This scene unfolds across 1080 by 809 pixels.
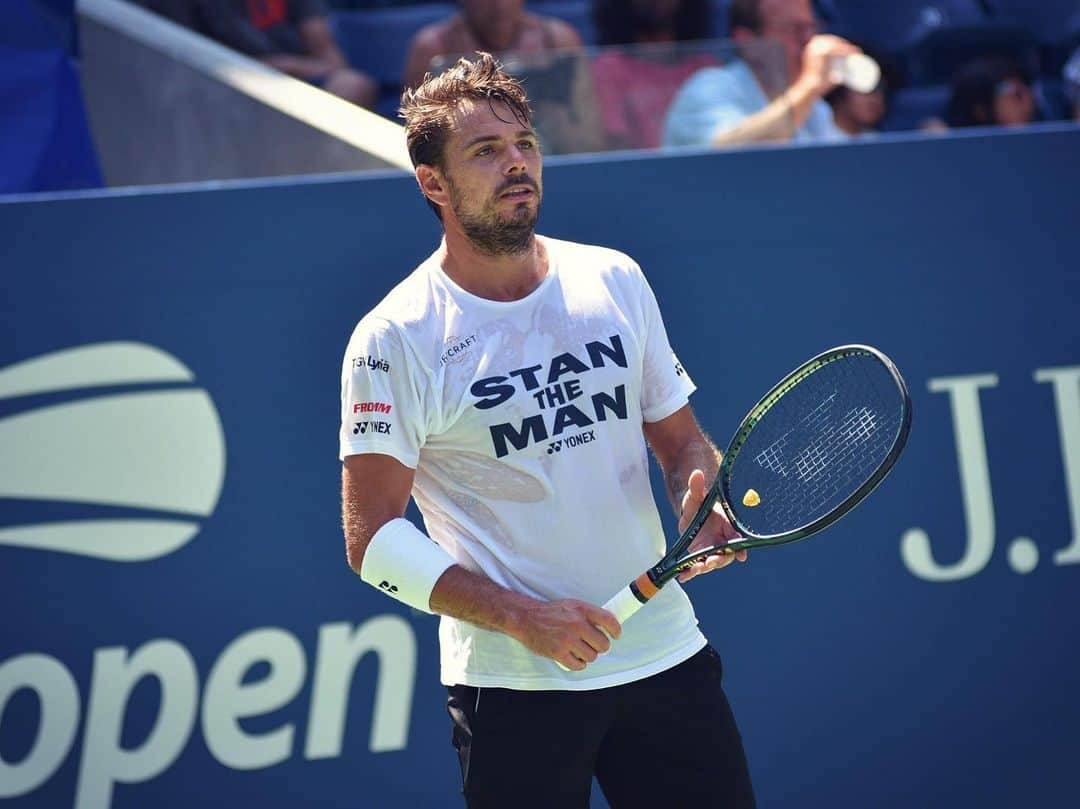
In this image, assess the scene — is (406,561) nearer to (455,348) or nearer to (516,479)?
(516,479)

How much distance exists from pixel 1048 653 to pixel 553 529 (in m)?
2.36

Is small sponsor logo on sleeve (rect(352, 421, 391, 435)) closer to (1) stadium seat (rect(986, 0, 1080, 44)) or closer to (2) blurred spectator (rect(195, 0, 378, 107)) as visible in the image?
(2) blurred spectator (rect(195, 0, 378, 107))

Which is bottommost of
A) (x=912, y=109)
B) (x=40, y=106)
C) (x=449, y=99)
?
(x=449, y=99)

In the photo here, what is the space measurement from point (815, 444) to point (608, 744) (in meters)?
0.71

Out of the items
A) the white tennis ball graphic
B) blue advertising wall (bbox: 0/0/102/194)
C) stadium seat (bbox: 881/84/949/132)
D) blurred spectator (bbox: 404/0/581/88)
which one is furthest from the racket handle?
stadium seat (bbox: 881/84/949/132)

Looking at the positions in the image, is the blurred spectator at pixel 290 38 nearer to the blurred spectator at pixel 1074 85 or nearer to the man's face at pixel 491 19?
the man's face at pixel 491 19

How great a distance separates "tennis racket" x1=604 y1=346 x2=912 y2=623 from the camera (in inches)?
115

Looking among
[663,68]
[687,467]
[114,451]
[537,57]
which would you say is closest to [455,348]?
[687,467]

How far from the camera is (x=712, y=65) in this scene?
4934 millimetres

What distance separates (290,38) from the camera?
6242 mm

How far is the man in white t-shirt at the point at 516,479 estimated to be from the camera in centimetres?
285

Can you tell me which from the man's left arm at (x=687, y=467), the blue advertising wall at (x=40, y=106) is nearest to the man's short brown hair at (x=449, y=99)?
the man's left arm at (x=687, y=467)

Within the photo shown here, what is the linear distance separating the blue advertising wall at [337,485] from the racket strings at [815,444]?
4.62 feet

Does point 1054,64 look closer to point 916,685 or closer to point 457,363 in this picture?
point 916,685
